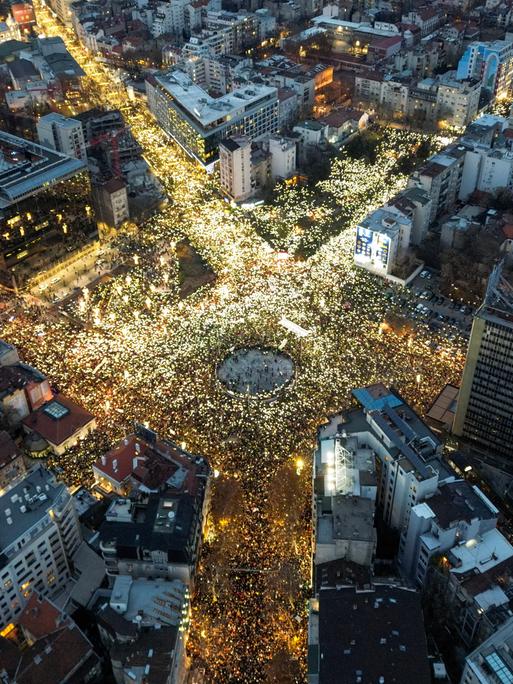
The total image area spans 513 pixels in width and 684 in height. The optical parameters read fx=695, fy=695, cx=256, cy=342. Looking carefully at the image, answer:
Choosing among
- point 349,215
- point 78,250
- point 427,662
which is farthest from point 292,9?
point 427,662

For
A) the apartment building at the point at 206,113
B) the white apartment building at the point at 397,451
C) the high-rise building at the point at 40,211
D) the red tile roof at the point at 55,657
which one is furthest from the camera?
the apartment building at the point at 206,113

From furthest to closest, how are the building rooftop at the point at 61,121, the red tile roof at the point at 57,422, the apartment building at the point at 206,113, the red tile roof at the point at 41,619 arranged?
the apartment building at the point at 206,113 → the building rooftop at the point at 61,121 → the red tile roof at the point at 57,422 → the red tile roof at the point at 41,619

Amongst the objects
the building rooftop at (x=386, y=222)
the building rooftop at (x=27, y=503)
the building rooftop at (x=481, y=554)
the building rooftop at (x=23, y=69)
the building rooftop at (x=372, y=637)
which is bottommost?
the building rooftop at (x=481, y=554)

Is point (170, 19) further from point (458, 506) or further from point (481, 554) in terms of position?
point (481, 554)

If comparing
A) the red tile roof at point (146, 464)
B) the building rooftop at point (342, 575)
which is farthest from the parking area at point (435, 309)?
the red tile roof at point (146, 464)

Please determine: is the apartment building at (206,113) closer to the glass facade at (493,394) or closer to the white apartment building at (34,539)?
the glass facade at (493,394)

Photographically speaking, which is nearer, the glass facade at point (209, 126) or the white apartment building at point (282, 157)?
the white apartment building at point (282, 157)

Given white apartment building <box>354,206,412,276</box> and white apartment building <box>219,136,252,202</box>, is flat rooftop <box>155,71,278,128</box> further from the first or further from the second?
white apartment building <box>354,206,412,276</box>

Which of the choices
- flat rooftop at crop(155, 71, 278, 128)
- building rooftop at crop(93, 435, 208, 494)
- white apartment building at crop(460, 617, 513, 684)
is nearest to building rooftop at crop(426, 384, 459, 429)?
building rooftop at crop(93, 435, 208, 494)
